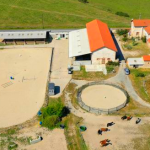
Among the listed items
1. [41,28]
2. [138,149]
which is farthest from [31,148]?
[41,28]

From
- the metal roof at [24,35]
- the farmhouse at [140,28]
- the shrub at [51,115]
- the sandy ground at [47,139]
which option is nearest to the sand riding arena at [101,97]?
the shrub at [51,115]

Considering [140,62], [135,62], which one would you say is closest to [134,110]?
[135,62]

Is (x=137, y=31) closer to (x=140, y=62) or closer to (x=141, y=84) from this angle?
(x=140, y=62)

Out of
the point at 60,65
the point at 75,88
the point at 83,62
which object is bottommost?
the point at 75,88

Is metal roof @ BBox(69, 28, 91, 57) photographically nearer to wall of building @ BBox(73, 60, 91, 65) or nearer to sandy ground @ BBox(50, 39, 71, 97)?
wall of building @ BBox(73, 60, 91, 65)

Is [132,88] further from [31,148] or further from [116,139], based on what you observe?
[31,148]
